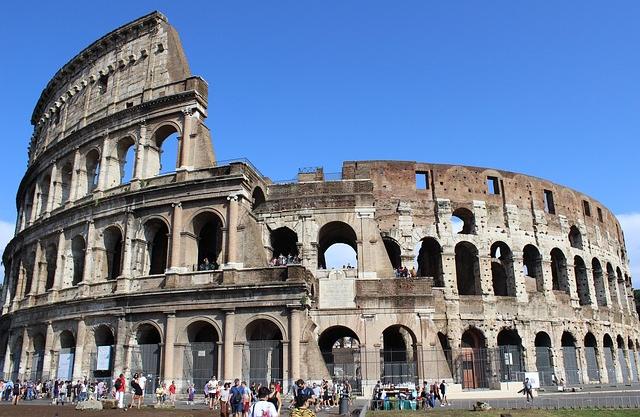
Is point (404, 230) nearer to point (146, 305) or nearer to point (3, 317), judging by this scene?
point (146, 305)

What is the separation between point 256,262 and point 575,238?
22120 millimetres

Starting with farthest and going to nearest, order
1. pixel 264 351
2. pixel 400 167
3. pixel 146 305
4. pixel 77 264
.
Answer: pixel 400 167, pixel 77 264, pixel 146 305, pixel 264 351

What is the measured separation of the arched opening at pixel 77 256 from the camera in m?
27.3

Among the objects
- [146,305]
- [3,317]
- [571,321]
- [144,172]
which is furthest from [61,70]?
[571,321]

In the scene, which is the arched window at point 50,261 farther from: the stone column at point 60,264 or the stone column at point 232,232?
the stone column at point 232,232

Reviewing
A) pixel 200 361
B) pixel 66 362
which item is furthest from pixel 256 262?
pixel 66 362

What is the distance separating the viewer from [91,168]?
29.2 metres

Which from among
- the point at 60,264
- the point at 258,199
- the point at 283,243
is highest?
the point at 258,199

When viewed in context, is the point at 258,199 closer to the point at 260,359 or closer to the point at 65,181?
the point at 260,359

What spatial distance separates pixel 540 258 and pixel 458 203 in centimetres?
589

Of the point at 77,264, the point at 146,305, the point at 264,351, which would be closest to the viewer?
the point at 264,351

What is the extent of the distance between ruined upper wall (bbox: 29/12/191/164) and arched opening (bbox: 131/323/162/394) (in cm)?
1096

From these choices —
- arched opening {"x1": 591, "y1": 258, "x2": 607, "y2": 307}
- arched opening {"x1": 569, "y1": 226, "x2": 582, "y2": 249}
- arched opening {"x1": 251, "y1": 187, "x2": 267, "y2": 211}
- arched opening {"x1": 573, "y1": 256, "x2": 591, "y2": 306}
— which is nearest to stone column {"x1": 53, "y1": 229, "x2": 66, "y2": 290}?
arched opening {"x1": 251, "y1": 187, "x2": 267, "y2": 211}

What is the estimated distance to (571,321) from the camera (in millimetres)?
30828
